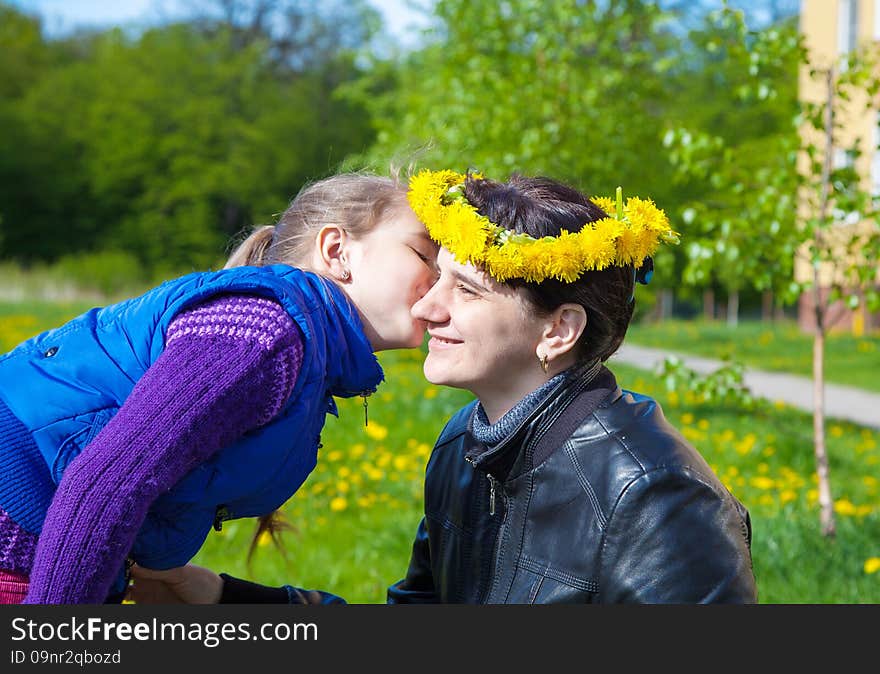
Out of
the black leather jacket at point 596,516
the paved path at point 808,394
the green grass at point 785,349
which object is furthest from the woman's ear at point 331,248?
the green grass at point 785,349

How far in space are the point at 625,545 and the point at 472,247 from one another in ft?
2.15

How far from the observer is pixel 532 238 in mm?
2129

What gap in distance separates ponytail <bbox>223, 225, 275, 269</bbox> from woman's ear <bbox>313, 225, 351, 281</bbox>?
0.20m

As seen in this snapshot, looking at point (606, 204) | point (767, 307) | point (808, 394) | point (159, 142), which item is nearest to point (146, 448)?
point (606, 204)

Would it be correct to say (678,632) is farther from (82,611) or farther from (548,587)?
(82,611)

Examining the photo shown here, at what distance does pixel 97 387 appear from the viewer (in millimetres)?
2014

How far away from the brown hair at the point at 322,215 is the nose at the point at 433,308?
10.3 inches

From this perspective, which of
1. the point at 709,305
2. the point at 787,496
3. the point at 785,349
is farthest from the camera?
the point at 709,305

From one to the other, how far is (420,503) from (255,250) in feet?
10.1

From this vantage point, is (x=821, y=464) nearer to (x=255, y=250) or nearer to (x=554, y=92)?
(x=255, y=250)

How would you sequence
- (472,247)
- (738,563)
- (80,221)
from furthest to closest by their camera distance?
(80,221) → (472,247) → (738,563)

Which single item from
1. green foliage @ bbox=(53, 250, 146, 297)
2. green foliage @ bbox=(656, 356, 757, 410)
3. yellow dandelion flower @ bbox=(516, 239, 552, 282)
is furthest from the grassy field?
green foliage @ bbox=(53, 250, 146, 297)

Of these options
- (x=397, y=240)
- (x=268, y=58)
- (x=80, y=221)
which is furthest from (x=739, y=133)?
(x=397, y=240)

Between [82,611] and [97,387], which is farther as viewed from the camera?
[97,387]
